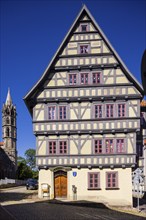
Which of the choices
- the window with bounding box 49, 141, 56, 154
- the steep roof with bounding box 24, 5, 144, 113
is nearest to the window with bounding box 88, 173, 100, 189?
the window with bounding box 49, 141, 56, 154

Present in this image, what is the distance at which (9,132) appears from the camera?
93.9 metres

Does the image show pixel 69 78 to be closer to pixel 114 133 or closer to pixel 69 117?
pixel 69 117

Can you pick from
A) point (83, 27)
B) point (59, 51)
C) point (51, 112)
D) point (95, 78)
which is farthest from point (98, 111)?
point (83, 27)

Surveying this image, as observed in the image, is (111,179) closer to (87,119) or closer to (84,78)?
(87,119)

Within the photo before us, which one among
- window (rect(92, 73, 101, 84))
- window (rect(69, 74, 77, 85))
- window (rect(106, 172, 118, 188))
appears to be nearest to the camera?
window (rect(106, 172, 118, 188))

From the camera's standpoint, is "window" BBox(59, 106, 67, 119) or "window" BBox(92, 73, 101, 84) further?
"window" BBox(92, 73, 101, 84)

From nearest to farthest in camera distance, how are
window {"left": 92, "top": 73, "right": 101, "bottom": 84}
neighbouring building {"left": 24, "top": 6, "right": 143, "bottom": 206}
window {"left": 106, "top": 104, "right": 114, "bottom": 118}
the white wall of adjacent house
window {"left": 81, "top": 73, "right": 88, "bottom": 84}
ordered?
the white wall of adjacent house
neighbouring building {"left": 24, "top": 6, "right": 143, "bottom": 206}
window {"left": 106, "top": 104, "right": 114, "bottom": 118}
window {"left": 92, "top": 73, "right": 101, "bottom": 84}
window {"left": 81, "top": 73, "right": 88, "bottom": 84}

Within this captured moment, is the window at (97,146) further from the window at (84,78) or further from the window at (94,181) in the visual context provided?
the window at (84,78)

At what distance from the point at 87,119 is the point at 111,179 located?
5251 millimetres

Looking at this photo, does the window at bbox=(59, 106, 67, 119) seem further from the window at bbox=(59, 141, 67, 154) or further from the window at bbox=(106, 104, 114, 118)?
the window at bbox=(106, 104, 114, 118)

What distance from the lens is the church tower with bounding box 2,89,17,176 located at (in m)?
93.4

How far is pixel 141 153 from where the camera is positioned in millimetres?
27922

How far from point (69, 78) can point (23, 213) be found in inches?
487

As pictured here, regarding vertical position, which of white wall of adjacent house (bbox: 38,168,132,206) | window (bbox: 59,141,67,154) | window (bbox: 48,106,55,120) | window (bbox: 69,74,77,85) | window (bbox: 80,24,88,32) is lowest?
white wall of adjacent house (bbox: 38,168,132,206)
